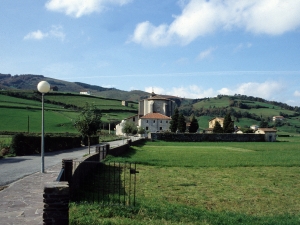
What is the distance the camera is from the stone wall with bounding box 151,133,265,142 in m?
71.4

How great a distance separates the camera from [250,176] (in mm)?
18578

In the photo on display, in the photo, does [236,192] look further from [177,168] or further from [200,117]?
[200,117]

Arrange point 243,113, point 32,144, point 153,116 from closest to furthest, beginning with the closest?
point 32,144
point 153,116
point 243,113

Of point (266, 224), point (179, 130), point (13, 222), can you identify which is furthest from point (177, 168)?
point (179, 130)

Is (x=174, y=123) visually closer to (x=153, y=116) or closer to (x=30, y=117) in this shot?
(x=153, y=116)

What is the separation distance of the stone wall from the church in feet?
65.2

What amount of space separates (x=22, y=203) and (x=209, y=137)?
6821 cm

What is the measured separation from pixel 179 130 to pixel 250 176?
73.9m

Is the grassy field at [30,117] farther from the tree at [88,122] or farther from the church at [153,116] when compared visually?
the tree at [88,122]

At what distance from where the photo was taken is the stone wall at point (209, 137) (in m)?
71.4

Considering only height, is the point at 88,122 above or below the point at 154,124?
below

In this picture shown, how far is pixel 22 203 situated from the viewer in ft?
28.3

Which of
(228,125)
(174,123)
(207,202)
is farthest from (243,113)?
(207,202)

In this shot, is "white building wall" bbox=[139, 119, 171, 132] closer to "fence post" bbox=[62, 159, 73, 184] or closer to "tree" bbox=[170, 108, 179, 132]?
"tree" bbox=[170, 108, 179, 132]
